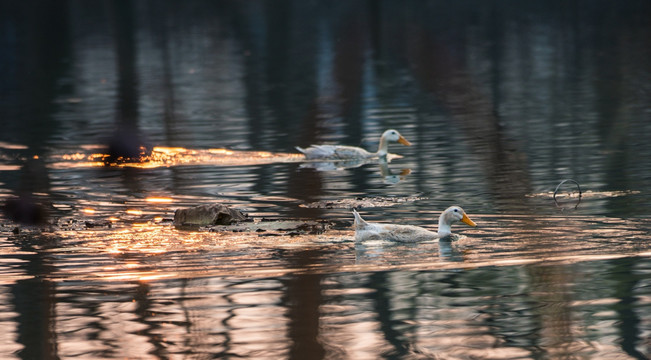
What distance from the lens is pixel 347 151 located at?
84.9ft

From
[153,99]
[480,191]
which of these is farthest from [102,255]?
[153,99]

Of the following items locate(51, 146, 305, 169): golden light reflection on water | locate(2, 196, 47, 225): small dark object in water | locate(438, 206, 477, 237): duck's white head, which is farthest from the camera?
locate(51, 146, 305, 169): golden light reflection on water

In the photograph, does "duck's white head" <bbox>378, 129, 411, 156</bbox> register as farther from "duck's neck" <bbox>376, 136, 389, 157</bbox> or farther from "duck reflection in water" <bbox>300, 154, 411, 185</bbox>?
"duck reflection in water" <bbox>300, 154, 411, 185</bbox>

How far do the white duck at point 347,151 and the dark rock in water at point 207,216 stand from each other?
7855 millimetres

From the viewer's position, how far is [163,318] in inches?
496

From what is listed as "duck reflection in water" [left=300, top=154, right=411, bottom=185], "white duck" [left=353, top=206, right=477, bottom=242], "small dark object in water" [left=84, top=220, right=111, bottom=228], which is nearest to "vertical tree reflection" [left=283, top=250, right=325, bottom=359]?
"white duck" [left=353, top=206, right=477, bottom=242]

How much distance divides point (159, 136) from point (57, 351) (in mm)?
19505

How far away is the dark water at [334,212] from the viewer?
11.9 meters

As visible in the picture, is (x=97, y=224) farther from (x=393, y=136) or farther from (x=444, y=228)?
(x=393, y=136)

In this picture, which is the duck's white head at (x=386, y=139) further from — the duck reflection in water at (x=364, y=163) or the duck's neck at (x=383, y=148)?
the duck reflection in water at (x=364, y=163)

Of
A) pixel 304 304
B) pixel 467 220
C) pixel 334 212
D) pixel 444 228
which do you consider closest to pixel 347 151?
pixel 334 212

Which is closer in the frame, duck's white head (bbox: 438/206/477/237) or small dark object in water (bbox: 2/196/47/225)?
duck's white head (bbox: 438/206/477/237)

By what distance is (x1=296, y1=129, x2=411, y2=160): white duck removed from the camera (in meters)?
25.5

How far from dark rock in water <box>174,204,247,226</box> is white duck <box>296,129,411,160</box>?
785 centimetres
